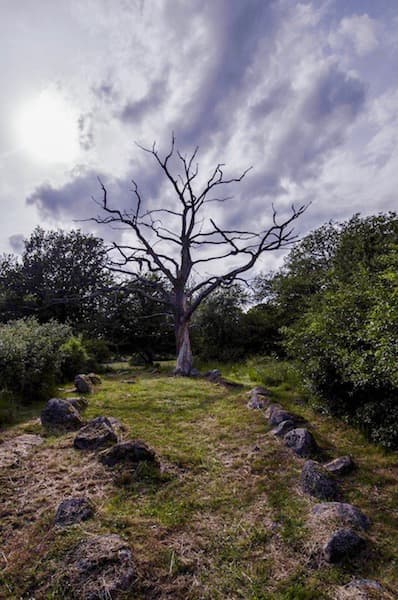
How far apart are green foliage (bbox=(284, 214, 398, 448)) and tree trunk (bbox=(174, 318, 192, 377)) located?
5608mm

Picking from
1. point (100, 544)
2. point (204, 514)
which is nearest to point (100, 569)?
point (100, 544)

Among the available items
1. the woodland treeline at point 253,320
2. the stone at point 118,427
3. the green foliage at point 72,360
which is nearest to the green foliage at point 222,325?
the woodland treeline at point 253,320

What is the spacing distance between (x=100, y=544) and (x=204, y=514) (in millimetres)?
979

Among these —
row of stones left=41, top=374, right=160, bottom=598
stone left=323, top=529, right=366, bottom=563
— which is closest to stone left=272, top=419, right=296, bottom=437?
row of stones left=41, top=374, right=160, bottom=598

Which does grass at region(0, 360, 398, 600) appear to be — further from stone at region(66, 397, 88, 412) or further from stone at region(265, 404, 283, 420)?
stone at region(66, 397, 88, 412)

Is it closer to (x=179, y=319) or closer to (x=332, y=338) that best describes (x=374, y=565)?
(x=332, y=338)

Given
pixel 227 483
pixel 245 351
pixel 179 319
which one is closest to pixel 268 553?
pixel 227 483

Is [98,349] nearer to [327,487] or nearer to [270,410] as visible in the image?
[270,410]

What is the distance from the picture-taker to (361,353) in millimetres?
4234

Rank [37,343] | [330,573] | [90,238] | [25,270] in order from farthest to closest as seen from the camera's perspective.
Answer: [90,238]
[25,270]
[37,343]
[330,573]

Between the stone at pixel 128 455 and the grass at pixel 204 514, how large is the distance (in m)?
0.14

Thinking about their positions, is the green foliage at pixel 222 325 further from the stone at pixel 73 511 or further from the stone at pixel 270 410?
the stone at pixel 73 511

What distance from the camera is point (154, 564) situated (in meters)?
2.19

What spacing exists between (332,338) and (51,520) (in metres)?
4.31
